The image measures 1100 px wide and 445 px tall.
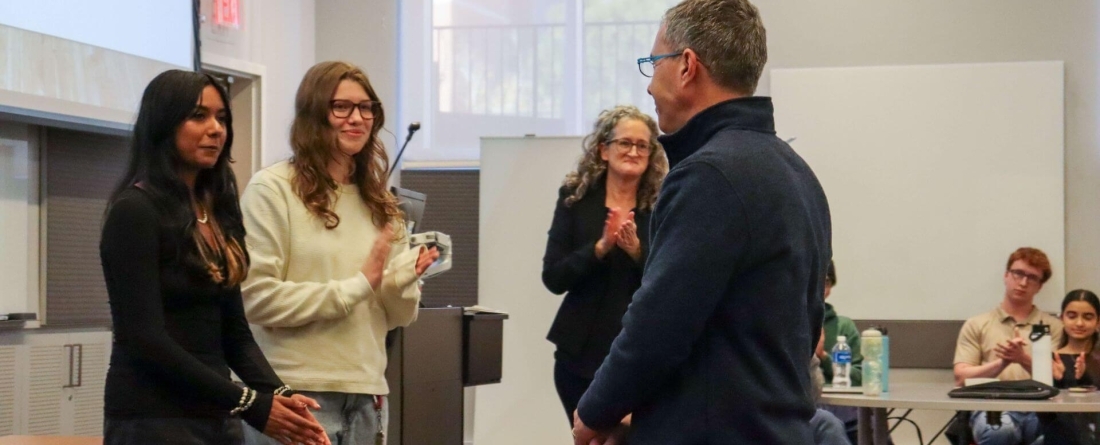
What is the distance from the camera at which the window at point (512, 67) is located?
6.24m

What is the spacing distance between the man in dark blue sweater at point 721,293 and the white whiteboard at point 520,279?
352 cm

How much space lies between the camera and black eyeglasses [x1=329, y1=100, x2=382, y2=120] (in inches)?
87.5

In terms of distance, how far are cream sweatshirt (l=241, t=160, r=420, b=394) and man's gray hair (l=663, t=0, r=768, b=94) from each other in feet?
2.79

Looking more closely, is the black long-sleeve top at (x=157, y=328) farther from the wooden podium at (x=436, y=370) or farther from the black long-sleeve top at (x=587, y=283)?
the black long-sleeve top at (x=587, y=283)

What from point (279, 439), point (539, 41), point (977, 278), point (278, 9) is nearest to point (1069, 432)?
point (977, 278)

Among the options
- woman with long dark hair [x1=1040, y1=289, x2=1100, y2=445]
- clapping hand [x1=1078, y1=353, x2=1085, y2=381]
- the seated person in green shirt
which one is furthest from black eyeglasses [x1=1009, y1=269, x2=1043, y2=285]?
the seated person in green shirt

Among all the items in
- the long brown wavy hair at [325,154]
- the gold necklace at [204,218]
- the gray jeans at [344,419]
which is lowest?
the gray jeans at [344,419]

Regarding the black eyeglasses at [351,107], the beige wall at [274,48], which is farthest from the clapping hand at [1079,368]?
the beige wall at [274,48]

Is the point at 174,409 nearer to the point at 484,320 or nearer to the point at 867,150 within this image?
the point at 484,320

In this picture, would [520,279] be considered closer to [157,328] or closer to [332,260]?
[332,260]

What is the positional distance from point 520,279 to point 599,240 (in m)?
2.00

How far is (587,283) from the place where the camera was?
3.16 metres

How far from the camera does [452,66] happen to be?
6.41 metres

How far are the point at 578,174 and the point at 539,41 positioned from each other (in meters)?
3.08
